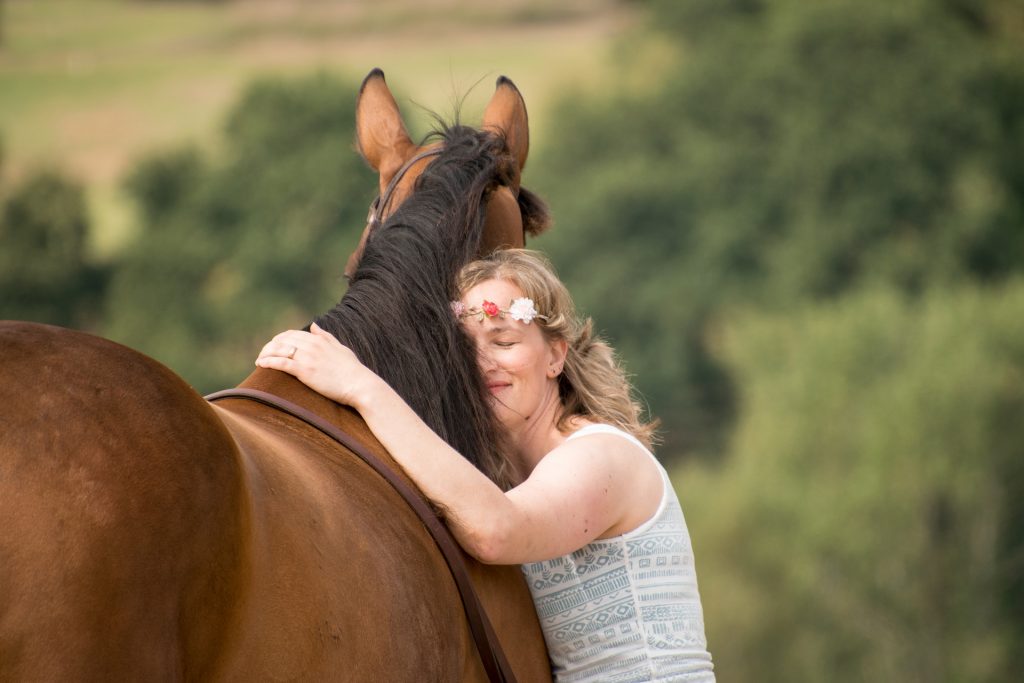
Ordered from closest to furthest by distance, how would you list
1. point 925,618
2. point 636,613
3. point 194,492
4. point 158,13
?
point 194,492
point 636,613
point 925,618
point 158,13

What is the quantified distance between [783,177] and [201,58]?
21531 mm

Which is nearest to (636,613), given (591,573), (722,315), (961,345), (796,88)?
(591,573)

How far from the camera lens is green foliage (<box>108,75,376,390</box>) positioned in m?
38.7

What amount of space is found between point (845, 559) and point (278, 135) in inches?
936

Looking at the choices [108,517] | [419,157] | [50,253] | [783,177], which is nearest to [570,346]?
[419,157]

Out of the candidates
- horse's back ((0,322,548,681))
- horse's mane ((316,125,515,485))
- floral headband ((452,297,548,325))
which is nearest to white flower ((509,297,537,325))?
floral headband ((452,297,548,325))

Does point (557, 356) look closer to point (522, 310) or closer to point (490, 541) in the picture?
point (522, 310)

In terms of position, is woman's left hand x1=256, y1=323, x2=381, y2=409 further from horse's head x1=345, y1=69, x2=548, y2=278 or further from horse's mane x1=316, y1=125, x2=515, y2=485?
horse's head x1=345, y1=69, x2=548, y2=278

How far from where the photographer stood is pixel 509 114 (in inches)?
136

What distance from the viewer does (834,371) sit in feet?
99.7

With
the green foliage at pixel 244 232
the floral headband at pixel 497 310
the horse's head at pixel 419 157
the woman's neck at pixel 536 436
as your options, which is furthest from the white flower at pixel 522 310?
the green foliage at pixel 244 232

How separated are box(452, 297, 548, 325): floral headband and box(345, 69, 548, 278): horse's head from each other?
0.31 meters

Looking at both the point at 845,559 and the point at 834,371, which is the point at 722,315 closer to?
the point at 834,371

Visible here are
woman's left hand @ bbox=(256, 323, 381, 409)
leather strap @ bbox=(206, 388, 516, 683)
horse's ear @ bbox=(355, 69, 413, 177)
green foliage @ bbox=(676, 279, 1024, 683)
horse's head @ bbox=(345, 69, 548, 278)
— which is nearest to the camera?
leather strap @ bbox=(206, 388, 516, 683)
